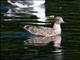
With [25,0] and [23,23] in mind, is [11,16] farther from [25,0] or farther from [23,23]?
[25,0]

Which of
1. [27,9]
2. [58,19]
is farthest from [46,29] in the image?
[27,9]

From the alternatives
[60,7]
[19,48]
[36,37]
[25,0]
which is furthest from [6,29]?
[25,0]

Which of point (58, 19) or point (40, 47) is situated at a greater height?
point (58, 19)

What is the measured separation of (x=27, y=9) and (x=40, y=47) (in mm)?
5154

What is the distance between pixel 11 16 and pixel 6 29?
1768 millimetres

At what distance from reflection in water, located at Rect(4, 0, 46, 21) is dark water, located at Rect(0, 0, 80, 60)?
0.60 m

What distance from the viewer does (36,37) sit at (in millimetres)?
13547

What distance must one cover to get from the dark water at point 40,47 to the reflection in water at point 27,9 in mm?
601

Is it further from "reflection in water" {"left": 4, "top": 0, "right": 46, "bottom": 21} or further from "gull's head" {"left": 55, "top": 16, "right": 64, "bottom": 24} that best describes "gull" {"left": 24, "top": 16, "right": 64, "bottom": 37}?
"reflection in water" {"left": 4, "top": 0, "right": 46, "bottom": 21}

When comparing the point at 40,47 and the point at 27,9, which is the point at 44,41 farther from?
the point at 27,9

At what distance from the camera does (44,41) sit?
1295cm

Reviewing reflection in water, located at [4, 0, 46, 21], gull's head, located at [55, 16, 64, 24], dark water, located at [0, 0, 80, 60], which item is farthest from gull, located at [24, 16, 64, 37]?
reflection in water, located at [4, 0, 46, 21]

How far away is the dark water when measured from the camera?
11375 millimetres

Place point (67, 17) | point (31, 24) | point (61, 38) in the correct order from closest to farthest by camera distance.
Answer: point (61, 38)
point (31, 24)
point (67, 17)
